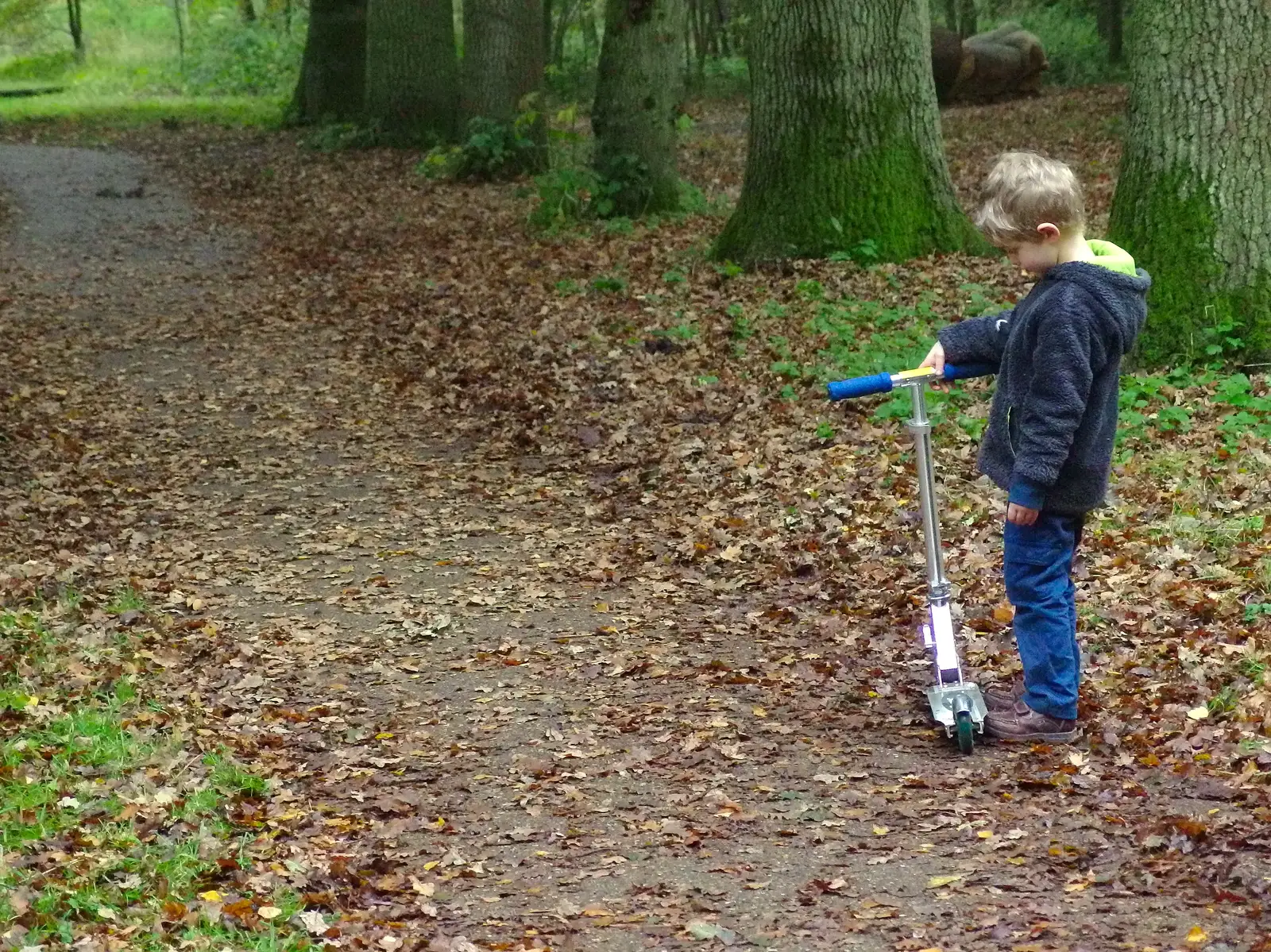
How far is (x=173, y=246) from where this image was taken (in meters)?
18.6

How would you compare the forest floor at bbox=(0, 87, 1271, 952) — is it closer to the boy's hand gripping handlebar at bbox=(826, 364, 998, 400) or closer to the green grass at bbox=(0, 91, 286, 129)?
the boy's hand gripping handlebar at bbox=(826, 364, 998, 400)

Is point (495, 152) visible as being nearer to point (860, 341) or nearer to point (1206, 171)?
point (860, 341)

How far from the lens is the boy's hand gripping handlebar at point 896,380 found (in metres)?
4.78

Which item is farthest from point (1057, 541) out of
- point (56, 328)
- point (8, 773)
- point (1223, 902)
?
point (56, 328)

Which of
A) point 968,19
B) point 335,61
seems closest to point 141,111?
point 335,61

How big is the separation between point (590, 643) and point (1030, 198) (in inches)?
120

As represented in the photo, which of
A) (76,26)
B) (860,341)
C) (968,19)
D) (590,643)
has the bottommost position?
(590,643)

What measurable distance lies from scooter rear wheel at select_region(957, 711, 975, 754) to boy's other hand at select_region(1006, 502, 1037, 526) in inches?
29.0

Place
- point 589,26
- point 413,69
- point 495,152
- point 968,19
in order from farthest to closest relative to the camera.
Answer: point 968,19 < point 589,26 < point 413,69 < point 495,152

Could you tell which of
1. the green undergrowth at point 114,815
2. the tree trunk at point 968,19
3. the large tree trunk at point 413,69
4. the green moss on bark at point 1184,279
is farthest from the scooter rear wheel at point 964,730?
the tree trunk at point 968,19

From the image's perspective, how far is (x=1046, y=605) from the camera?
5074 mm

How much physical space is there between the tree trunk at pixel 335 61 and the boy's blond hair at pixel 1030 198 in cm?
2339

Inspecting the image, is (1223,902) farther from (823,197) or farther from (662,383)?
(823,197)

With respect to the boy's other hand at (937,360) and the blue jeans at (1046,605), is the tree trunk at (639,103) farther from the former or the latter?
the blue jeans at (1046,605)
